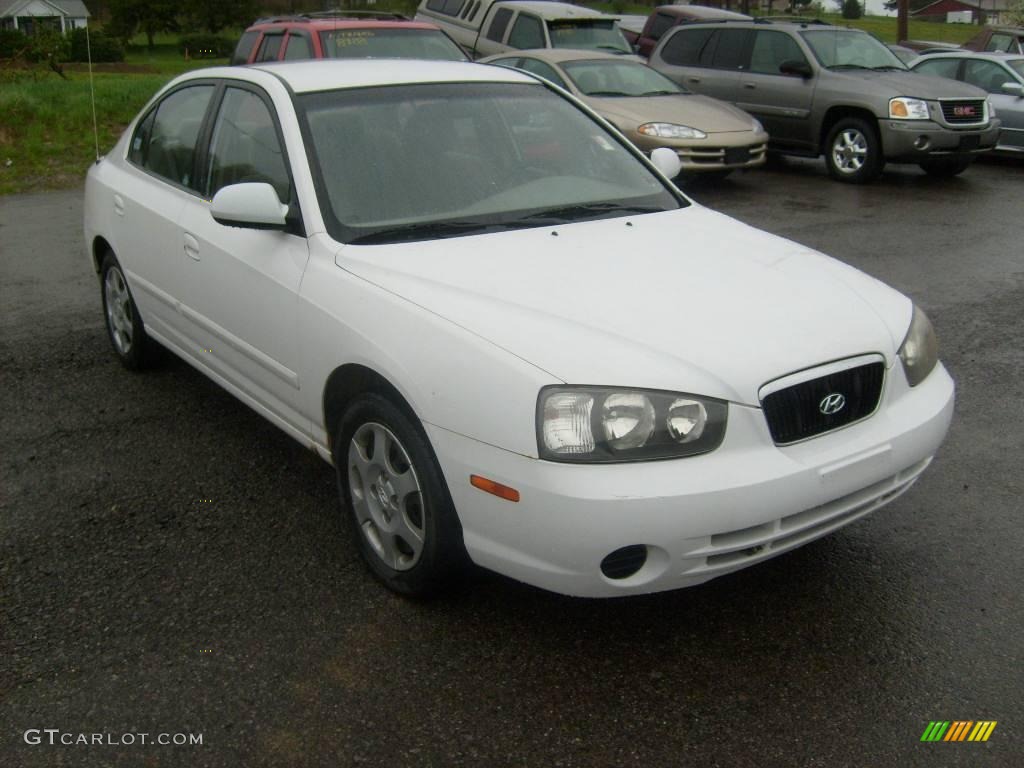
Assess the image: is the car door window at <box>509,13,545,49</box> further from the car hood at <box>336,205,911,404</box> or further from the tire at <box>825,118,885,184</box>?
the car hood at <box>336,205,911,404</box>

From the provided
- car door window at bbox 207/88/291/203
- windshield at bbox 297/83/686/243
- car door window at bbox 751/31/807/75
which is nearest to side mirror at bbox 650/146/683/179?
windshield at bbox 297/83/686/243

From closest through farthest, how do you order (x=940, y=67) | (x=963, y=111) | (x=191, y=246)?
1. (x=191, y=246)
2. (x=963, y=111)
3. (x=940, y=67)

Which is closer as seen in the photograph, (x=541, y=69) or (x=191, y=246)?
(x=191, y=246)

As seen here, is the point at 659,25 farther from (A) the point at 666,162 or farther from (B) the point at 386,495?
(B) the point at 386,495

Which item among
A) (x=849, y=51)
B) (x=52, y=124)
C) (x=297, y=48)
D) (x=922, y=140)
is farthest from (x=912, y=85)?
(x=52, y=124)

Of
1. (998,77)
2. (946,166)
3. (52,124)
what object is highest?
(998,77)

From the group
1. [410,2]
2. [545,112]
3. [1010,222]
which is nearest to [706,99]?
[1010,222]

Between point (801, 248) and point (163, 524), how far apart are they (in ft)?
8.51

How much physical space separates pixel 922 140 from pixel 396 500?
1037cm

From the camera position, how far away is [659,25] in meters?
20.9

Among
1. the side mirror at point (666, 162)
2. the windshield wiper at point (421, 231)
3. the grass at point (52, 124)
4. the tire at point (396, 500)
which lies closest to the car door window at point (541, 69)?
the grass at point (52, 124)

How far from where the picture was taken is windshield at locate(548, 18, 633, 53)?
52.1ft

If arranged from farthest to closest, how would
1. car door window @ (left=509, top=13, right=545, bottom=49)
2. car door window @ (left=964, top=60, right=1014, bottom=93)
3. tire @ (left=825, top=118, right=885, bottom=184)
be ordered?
car door window @ (left=509, top=13, right=545, bottom=49) < car door window @ (left=964, top=60, right=1014, bottom=93) < tire @ (left=825, top=118, right=885, bottom=184)

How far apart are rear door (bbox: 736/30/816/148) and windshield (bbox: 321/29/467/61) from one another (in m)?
3.67
